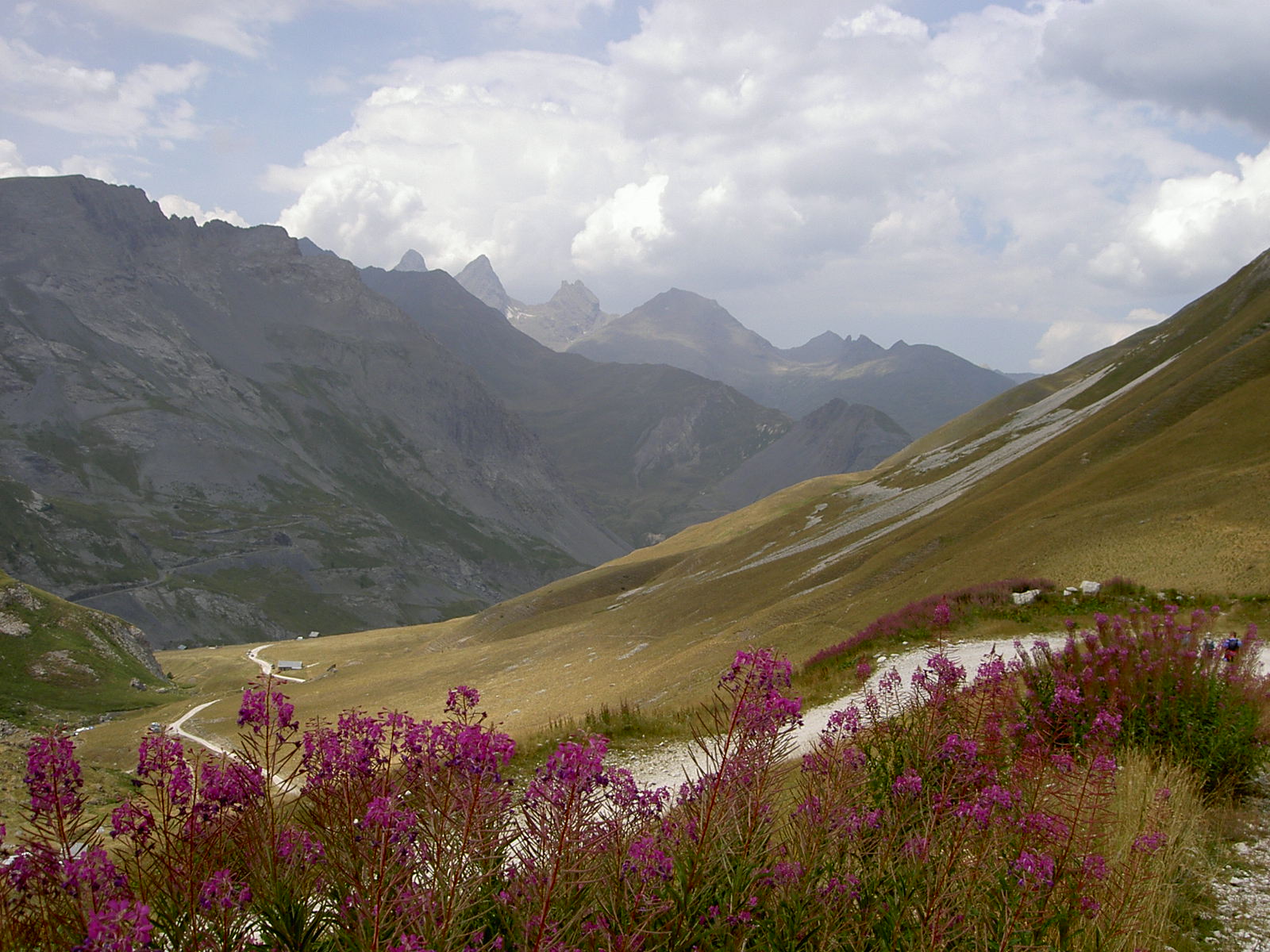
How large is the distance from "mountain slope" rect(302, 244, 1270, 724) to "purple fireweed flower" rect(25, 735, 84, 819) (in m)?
23.6

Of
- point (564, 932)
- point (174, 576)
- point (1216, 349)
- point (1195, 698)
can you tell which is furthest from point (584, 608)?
point (174, 576)

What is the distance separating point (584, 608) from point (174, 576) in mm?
155763

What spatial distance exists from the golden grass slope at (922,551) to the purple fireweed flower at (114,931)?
23.0m

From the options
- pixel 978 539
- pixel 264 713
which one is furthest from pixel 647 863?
pixel 978 539

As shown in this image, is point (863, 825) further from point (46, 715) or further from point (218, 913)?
point (46, 715)

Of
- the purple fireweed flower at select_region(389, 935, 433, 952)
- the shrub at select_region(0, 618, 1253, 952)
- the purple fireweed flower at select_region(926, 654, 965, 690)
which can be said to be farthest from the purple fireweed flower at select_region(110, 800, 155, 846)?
the purple fireweed flower at select_region(926, 654, 965, 690)

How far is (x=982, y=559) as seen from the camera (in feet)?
109

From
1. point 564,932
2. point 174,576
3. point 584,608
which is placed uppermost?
point 174,576

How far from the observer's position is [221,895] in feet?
15.1

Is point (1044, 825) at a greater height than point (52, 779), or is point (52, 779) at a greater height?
point (52, 779)

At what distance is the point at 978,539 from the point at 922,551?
13.2 feet

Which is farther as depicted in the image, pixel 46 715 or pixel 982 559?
pixel 46 715

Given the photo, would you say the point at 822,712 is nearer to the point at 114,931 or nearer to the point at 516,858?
the point at 516,858

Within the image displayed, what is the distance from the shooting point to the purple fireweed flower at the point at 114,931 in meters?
3.59
